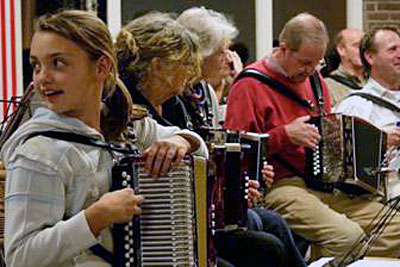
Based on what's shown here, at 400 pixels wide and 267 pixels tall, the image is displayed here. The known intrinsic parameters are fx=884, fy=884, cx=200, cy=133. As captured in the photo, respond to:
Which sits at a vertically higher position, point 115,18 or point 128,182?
point 115,18

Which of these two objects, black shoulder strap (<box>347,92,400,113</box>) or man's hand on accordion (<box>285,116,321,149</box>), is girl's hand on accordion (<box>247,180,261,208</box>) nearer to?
man's hand on accordion (<box>285,116,321,149</box>)

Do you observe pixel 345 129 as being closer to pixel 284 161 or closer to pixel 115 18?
pixel 284 161

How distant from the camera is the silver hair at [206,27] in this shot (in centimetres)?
409

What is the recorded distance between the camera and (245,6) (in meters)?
6.66

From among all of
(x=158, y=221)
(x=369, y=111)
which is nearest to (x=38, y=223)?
(x=158, y=221)

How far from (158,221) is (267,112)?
1.88 meters

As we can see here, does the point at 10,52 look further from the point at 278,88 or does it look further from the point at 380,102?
the point at 380,102

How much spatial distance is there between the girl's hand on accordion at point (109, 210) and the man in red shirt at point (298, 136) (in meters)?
1.82

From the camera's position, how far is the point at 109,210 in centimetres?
225

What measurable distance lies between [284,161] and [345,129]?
322 millimetres

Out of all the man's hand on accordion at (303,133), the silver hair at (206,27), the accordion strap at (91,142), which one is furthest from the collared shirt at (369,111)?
the accordion strap at (91,142)

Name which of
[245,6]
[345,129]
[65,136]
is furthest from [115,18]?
[65,136]

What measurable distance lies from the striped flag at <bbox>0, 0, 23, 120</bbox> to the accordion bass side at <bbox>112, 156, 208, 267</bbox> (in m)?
2.61

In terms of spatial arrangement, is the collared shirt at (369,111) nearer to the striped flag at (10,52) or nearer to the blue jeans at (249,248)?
the blue jeans at (249,248)
